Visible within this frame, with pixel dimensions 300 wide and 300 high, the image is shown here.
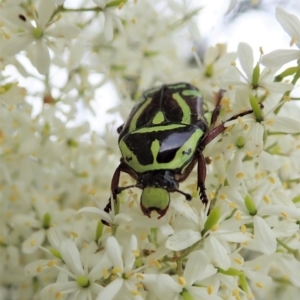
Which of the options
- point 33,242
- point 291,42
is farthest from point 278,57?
point 33,242

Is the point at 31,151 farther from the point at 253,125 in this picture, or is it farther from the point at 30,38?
the point at 253,125

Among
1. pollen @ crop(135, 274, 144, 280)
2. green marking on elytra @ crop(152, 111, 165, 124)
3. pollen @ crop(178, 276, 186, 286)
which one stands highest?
green marking on elytra @ crop(152, 111, 165, 124)

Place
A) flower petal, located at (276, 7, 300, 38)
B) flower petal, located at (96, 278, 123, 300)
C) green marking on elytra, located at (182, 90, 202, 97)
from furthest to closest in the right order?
green marking on elytra, located at (182, 90, 202, 97), flower petal, located at (276, 7, 300, 38), flower petal, located at (96, 278, 123, 300)

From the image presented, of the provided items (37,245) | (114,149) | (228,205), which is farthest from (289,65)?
(37,245)

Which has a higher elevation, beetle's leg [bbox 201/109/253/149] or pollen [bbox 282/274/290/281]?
beetle's leg [bbox 201/109/253/149]

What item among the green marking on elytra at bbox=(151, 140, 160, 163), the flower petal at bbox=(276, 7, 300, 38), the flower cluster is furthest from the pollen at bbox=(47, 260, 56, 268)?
the flower petal at bbox=(276, 7, 300, 38)

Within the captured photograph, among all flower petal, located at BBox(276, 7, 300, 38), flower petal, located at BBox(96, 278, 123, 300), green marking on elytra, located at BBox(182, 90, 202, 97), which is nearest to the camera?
flower petal, located at BBox(96, 278, 123, 300)

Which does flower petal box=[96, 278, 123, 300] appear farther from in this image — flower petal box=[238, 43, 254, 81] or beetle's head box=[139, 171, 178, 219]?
flower petal box=[238, 43, 254, 81]
